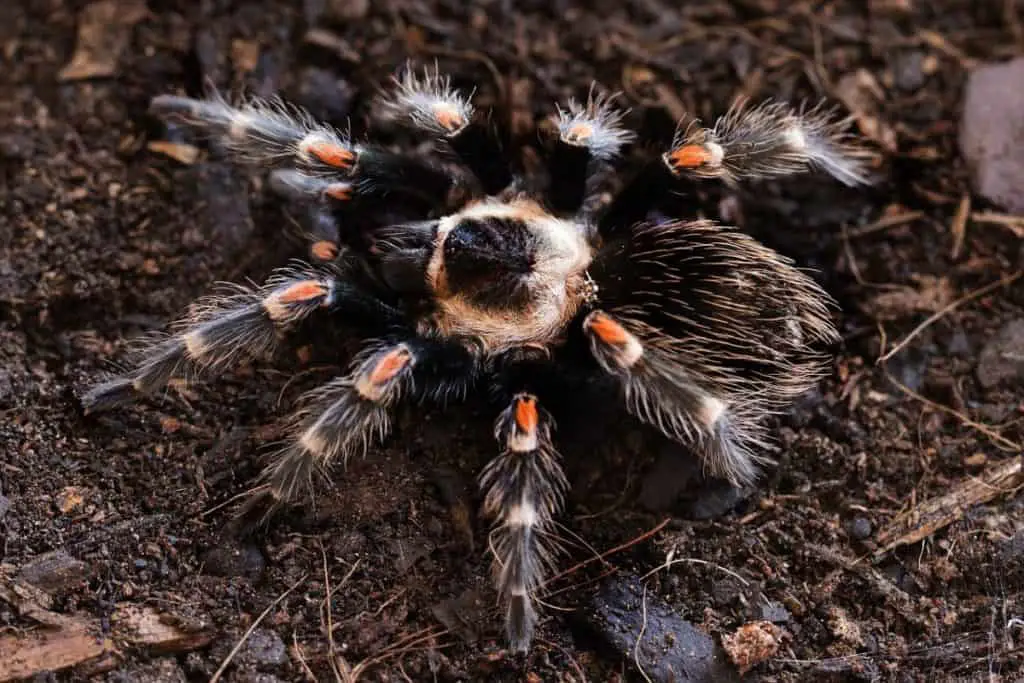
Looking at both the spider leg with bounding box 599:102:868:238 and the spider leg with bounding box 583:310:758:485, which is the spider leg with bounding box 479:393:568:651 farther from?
the spider leg with bounding box 599:102:868:238

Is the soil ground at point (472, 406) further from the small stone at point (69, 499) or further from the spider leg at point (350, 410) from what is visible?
the spider leg at point (350, 410)

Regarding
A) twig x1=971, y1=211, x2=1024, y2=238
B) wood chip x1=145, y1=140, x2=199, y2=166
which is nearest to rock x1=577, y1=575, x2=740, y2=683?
twig x1=971, y1=211, x2=1024, y2=238

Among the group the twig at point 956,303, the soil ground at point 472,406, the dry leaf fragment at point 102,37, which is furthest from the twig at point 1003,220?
the dry leaf fragment at point 102,37

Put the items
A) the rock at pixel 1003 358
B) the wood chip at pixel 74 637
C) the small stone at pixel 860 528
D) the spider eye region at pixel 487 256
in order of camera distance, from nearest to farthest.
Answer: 1. the wood chip at pixel 74 637
2. the spider eye region at pixel 487 256
3. the small stone at pixel 860 528
4. the rock at pixel 1003 358

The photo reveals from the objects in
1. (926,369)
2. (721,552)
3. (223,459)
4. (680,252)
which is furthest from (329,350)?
(926,369)

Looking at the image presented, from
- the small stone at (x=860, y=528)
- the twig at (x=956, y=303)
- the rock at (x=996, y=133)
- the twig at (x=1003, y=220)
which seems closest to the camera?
the small stone at (x=860, y=528)

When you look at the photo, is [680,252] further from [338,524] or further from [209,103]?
[209,103]

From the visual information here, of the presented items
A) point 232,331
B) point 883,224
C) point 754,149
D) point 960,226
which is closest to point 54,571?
point 232,331
